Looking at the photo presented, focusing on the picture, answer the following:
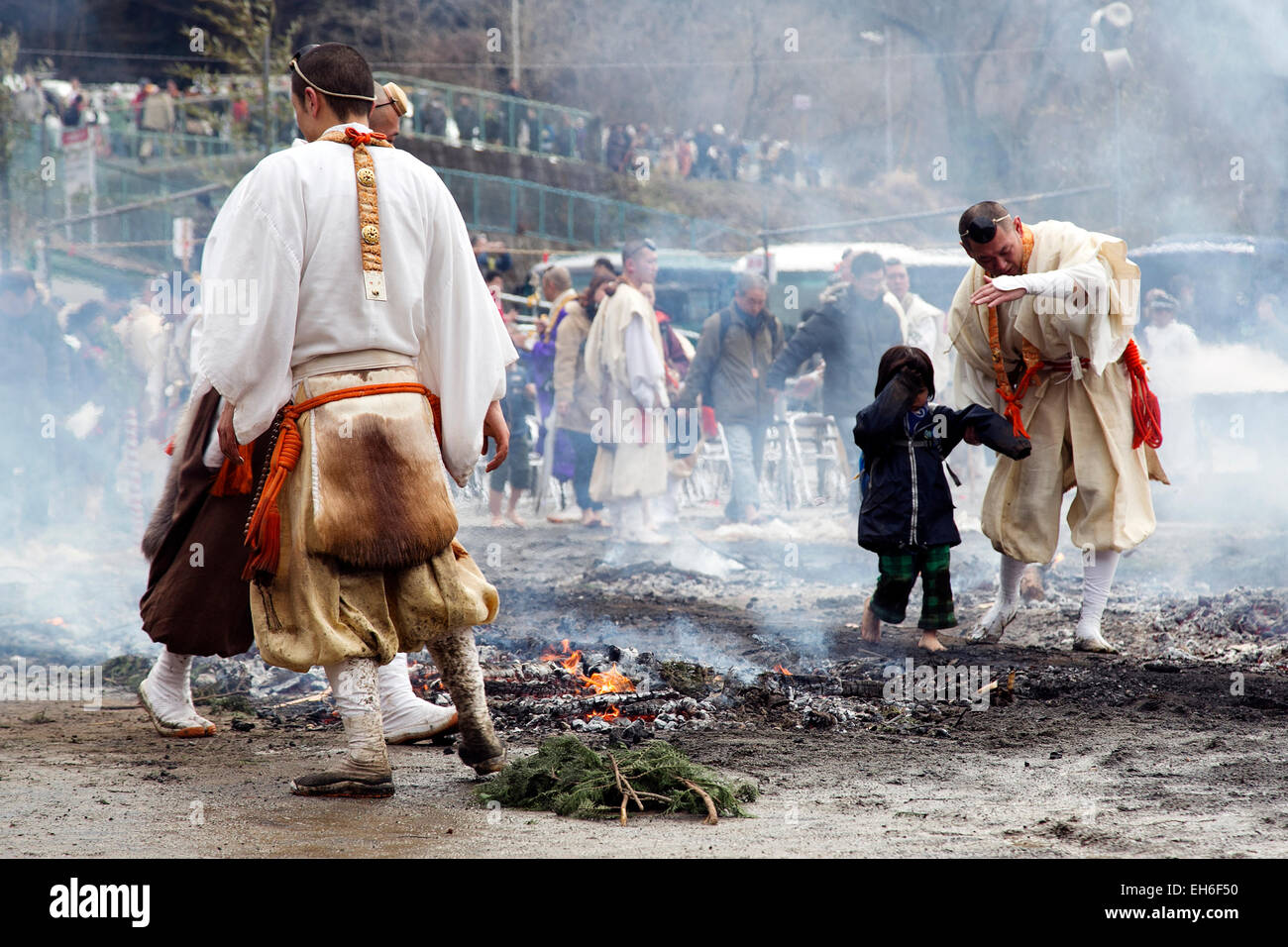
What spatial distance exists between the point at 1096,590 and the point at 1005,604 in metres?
0.43

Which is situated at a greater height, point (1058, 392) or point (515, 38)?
point (515, 38)

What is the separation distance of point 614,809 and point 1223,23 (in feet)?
35.5

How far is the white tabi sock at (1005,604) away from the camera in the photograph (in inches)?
245

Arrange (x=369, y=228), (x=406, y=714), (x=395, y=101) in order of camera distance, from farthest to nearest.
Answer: (x=395, y=101) < (x=406, y=714) < (x=369, y=228)

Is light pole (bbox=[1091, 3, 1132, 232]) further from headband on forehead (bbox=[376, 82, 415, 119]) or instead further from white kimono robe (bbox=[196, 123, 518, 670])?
white kimono robe (bbox=[196, 123, 518, 670])

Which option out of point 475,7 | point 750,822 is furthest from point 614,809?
point 475,7

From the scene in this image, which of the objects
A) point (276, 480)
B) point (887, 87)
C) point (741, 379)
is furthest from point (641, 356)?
point (887, 87)

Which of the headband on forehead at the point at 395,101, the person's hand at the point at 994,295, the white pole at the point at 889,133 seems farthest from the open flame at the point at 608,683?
the white pole at the point at 889,133

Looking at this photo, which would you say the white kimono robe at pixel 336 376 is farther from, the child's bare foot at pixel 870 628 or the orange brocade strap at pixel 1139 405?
the orange brocade strap at pixel 1139 405

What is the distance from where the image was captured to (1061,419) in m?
6.03

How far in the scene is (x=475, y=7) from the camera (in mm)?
33312

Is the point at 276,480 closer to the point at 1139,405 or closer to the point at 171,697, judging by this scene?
the point at 171,697

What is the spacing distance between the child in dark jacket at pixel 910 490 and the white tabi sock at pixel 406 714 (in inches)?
88.8

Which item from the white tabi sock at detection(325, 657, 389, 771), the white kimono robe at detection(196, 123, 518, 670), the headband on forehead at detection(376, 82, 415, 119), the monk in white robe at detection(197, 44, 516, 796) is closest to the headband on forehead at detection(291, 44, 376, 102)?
the monk in white robe at detection(197, 44, 516, 796)
